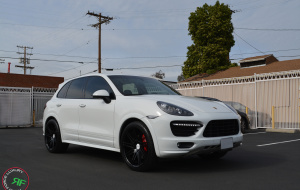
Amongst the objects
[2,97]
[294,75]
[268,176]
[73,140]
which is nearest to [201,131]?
[268,176]

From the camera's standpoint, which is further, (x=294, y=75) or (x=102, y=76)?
(x=294, y=75)

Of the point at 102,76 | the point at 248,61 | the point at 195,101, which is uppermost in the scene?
the point at 248,61

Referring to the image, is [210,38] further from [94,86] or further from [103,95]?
[103,95]

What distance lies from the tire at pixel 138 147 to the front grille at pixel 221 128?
0.85m

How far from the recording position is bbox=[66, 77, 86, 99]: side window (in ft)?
21.4

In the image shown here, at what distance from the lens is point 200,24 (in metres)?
33.7

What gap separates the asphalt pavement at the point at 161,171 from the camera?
4180 millimetres

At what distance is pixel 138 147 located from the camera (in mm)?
4918

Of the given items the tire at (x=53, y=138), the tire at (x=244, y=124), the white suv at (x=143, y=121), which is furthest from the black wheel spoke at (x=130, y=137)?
the tire at (x=244, y=124)

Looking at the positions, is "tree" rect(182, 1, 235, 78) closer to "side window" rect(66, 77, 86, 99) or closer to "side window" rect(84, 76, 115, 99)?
"side window" rect(66, 77, 86, 99)

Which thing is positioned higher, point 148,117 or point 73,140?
point 148,117

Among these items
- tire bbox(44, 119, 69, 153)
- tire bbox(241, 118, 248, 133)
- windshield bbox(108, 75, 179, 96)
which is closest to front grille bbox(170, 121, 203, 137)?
windshield bbox(108, 75, 179, 96)

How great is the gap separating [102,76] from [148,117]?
169 cm

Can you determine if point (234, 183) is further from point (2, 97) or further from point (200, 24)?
point (200, 24)
